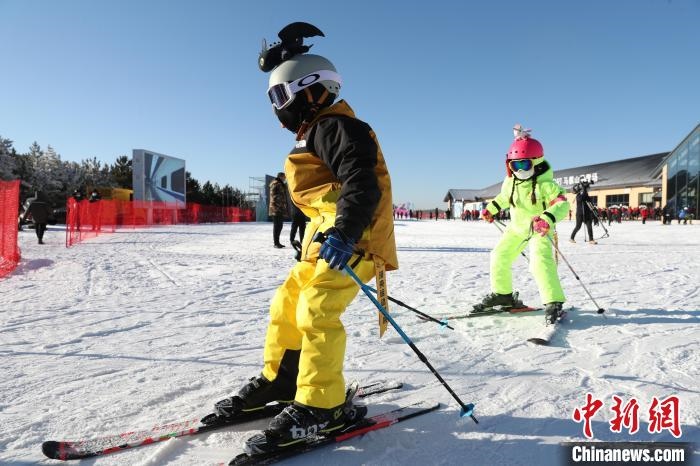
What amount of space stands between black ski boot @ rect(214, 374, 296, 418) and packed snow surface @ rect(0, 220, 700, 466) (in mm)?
90

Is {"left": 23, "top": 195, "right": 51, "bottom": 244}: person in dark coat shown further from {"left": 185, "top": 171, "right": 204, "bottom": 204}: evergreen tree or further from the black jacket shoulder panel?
{"left": 185, "top": 171, "right": 204, "bottom": 204}: evergreen tree

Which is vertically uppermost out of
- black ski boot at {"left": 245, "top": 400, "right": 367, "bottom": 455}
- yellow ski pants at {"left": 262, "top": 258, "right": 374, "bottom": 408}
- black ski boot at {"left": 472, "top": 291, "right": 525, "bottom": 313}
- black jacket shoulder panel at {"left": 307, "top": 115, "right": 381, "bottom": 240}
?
black jacket shoulder panel at {"left": 307, "top": 115, "right": 381, "bottom": 240}

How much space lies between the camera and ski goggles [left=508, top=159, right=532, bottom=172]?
13.1ft

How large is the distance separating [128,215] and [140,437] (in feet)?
91.9

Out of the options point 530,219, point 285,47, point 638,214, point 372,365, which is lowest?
point 372,365

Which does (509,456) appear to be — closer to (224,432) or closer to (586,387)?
(586,387)

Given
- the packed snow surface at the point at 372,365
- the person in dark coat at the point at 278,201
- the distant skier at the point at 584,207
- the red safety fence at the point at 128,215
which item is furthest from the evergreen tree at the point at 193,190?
the packed snow surface at the point at 372,365

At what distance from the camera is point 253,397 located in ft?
6.71

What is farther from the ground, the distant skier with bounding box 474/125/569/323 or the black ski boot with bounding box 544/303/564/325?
the distant skier with bounding box 474/125/569/323

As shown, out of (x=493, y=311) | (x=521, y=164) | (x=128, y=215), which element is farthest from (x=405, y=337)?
(x=128, y=215)

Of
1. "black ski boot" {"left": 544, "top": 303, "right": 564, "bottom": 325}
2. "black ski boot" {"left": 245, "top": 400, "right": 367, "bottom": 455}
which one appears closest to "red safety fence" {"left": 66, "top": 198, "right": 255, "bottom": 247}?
"black ski boot" {"left": 245, "top": 400, "right": 367, "bottom": 455}

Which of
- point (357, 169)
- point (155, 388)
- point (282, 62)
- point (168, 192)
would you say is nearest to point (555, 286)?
point (357, 169)

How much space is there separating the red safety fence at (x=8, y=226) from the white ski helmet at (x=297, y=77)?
768 centimetres

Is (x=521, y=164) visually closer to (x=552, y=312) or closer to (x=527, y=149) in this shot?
(x=527, y=149)
